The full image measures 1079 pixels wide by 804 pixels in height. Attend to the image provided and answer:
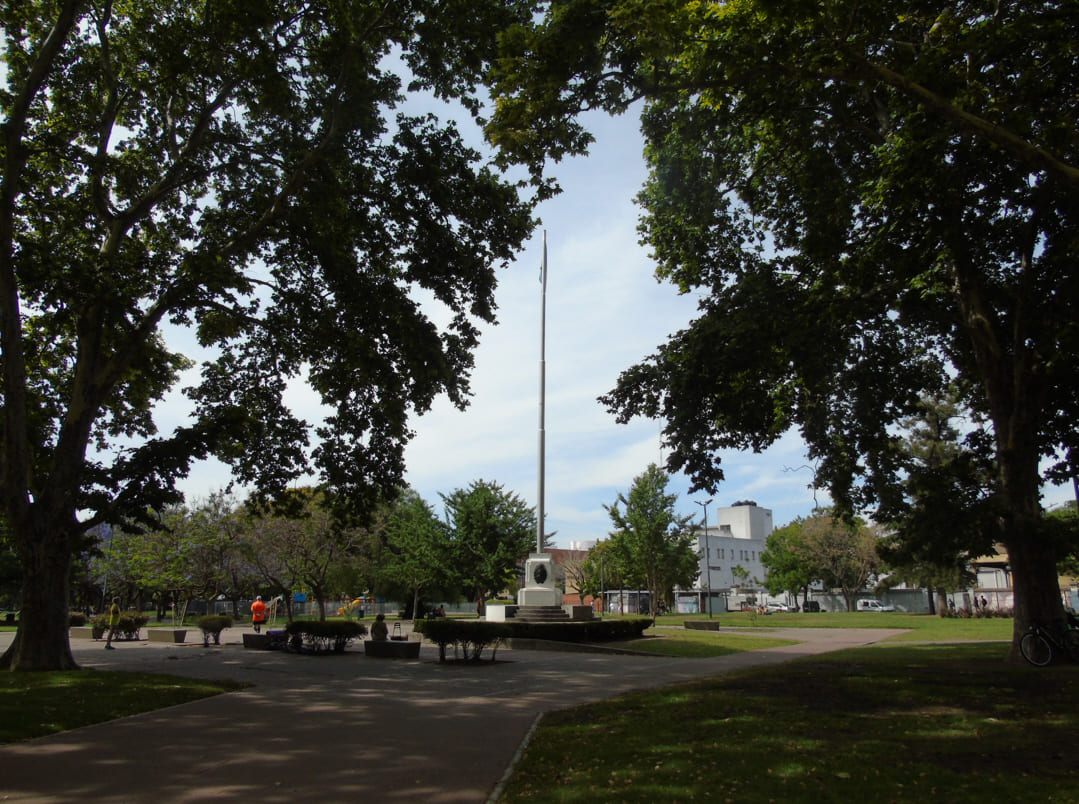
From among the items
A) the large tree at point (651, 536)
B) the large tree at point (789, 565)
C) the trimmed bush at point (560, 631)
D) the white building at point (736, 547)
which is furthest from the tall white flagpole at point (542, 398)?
the white building at point (736, 547)

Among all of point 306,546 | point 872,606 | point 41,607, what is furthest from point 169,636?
point 872,606

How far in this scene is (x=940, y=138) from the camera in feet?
30.5

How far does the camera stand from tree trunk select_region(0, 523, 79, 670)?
13.7 meters

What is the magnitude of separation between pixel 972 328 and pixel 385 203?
12798 mm

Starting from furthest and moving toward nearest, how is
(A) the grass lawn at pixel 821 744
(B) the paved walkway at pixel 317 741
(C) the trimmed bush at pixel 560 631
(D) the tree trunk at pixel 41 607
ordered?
1. (C) the trimmed bush at pixel 560 631
2. (D) the tree trunk at pixel 41 607
3. (B) the paved walkway at pixel 317 741
4. (A) the grass lawn at pixel 821 744

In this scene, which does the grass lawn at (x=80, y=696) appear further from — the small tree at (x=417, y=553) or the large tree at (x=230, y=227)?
the small tree at (x=417, y=553)

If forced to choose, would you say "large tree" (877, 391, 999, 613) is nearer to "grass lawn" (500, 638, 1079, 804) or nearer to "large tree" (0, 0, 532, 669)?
"grass lawn" (500, 638, 1079, 804)

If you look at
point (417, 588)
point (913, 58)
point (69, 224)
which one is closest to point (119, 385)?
point (69, 224)

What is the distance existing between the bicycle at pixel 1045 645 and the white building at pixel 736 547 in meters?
80.8

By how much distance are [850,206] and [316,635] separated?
16.7 m

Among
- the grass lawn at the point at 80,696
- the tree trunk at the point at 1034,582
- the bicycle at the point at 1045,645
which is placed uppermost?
the tree trunk at the point at 1034,582

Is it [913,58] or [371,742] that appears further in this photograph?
[913,58]

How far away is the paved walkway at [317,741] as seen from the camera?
18.9 ft

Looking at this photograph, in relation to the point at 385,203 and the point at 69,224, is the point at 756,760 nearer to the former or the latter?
the point at 385,203
